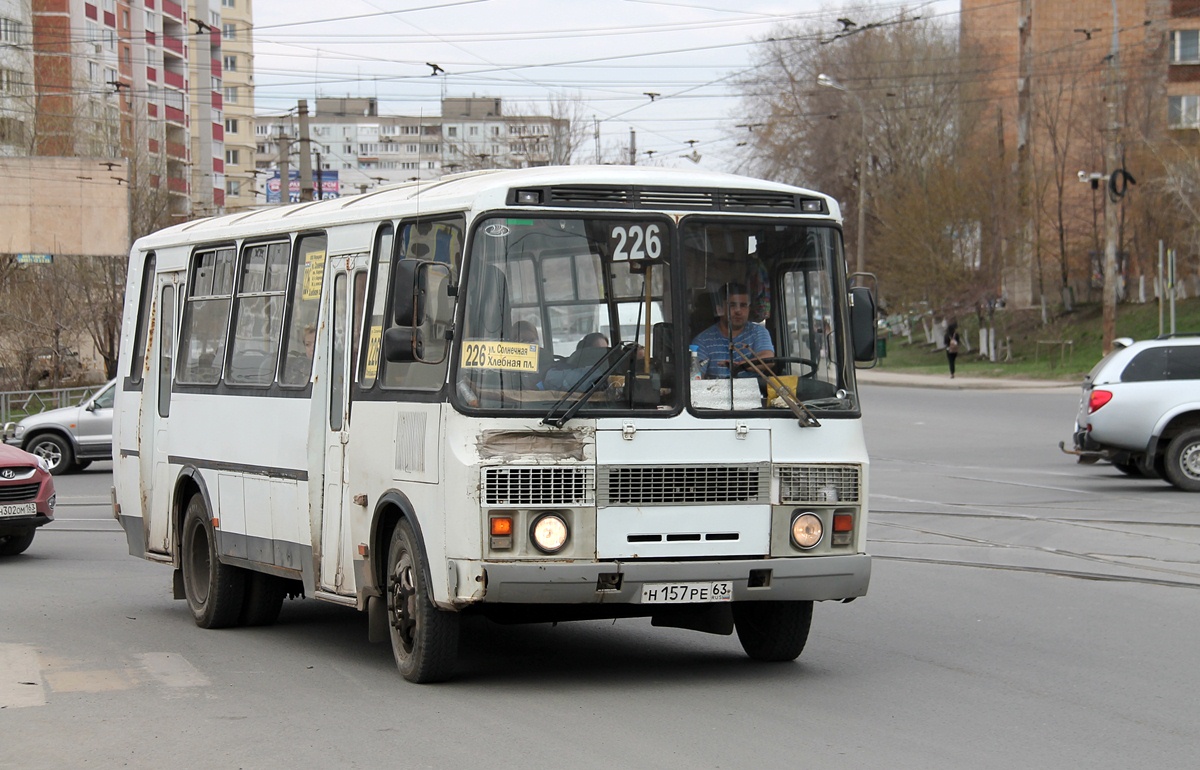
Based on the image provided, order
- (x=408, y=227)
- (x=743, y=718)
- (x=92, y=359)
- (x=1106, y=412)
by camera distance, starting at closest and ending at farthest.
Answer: (x=743, y=718), (x=408, y=227), (x=1106, y=412), (x=92, y=359)

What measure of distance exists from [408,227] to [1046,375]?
41860 millimetres

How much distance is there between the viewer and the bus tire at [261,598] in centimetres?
1094

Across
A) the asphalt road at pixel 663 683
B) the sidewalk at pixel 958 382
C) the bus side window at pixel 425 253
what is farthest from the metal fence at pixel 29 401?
the bus side window at pixel 425 253

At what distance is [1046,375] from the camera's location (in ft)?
157

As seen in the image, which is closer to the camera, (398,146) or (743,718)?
(743,718)

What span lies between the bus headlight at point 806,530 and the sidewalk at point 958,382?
32.3 metres

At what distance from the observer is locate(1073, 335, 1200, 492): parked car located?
1945cm

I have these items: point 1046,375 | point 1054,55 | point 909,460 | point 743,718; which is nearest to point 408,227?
point 743,718

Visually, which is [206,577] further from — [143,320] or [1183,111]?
[1183,111]

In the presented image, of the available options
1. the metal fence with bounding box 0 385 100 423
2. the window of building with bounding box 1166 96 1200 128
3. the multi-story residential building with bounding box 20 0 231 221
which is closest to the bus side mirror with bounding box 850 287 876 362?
the metal fence with bounding box 0 385 100 423

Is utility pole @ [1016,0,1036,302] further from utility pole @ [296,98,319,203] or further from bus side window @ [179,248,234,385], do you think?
bus side window @ [179,248,234,385]

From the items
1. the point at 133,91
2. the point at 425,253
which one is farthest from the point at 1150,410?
the point at 133,91

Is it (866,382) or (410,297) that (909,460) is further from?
(866,382)

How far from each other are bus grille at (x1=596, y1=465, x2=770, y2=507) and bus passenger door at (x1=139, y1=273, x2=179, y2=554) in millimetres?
4958
